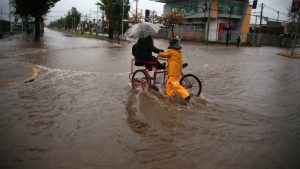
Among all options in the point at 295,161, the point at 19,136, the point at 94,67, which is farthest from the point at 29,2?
the point at 295,161

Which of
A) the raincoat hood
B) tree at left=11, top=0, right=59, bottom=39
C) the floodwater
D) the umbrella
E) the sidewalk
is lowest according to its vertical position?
the floodwater

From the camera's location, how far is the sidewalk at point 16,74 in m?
9.44

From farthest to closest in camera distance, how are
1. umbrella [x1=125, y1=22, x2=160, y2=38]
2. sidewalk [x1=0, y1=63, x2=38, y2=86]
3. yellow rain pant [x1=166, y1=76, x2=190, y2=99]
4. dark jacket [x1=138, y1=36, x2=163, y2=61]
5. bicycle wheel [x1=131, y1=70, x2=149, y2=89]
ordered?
sidewalk [x1=0, y1=63, x2=38, y2=86] < bicycle wheel [x1=131, y1=70, x2=149, y2=89] < dark jacket [x1=138, y1=36, x2=163, y2=61] < umbrella [x1=125, y1=22, x2=160, y2=38] < yellow rain pant [x1=166, y1=76, x2=190, y2=99]

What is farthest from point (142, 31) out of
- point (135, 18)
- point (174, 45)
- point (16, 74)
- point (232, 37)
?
point (232, 37)

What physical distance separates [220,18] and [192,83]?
51.9 meters

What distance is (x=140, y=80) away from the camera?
890cm

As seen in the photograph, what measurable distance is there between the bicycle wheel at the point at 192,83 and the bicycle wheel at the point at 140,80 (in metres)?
1.16

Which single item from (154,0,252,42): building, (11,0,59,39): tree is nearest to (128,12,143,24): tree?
(154,0,252,42): building

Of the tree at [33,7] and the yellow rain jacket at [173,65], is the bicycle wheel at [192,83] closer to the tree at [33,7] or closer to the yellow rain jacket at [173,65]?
the yellow rain jacket at [173,65]

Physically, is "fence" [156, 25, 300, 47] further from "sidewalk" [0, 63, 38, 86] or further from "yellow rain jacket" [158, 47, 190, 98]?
"yellow rain jacket" [158, 47, 190, 98]

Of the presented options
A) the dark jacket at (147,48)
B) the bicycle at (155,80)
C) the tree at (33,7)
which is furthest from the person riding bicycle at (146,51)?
the tree at (33,7)

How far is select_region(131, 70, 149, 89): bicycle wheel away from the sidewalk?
3.47m

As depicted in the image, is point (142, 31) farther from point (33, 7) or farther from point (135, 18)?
point (135, 18)

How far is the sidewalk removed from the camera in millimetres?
9443
